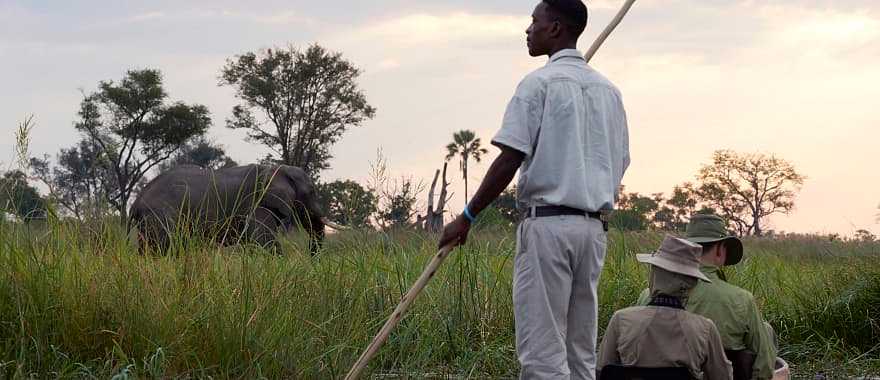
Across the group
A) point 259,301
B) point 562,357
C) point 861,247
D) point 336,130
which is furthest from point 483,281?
point 336,130

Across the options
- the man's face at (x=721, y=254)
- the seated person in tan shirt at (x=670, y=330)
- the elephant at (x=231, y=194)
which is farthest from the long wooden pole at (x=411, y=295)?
the elephant at (x=231, y=194)

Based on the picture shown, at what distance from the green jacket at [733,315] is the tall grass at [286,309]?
7.24ft

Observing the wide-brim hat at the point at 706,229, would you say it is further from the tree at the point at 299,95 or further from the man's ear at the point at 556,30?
the tree at the point at 299,95

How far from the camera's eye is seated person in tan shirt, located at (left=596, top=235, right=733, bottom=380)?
15.7ft

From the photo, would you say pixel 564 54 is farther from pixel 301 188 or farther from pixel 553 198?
pixel 301 188

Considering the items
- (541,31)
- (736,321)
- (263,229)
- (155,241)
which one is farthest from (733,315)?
(263,229)

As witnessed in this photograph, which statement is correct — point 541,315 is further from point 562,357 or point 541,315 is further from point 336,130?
point 336,130

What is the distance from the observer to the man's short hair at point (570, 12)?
5.17 metres

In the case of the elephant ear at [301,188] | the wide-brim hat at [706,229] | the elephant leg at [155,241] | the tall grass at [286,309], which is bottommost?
the tall grass at [286,309]

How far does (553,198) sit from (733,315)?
1070mm

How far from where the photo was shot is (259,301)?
6.86 m

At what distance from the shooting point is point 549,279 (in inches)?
195

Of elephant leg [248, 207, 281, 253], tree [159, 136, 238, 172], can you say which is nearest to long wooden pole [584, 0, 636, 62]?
elephant leg [248, 207, 281, 253]

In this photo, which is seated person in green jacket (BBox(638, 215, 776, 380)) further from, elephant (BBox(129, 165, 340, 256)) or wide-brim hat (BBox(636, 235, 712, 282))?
elephant (BBox(129, 165, 340, 256))
